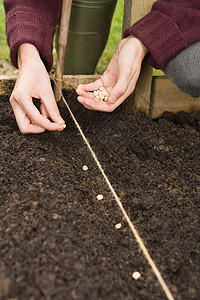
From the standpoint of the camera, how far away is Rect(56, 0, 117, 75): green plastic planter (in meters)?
1.83

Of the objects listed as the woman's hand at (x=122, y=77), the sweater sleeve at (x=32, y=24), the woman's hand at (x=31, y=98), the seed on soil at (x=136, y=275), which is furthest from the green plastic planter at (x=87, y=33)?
the seed on soil at (x=136, y=275)

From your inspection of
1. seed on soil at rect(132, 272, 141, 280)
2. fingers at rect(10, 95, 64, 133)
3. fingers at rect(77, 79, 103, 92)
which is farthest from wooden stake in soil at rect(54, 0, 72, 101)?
seed on soil at rect(132, 272, 141, 280)

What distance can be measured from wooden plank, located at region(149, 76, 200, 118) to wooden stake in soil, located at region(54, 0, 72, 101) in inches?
18.9

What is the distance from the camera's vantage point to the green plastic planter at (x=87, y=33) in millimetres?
1828

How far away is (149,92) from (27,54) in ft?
2.06

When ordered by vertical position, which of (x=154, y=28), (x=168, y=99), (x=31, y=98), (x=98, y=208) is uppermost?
(x=154, y=28)

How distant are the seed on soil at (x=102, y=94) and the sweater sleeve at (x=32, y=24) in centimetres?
26

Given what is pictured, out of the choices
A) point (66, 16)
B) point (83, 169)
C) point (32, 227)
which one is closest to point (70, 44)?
point (66, 16)

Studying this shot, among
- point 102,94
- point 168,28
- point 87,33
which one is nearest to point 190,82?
point 168,28

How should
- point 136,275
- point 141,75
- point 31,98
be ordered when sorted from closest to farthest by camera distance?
1. point 136,275
2. point 31,98
3. point 141,75

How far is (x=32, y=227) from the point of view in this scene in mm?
911

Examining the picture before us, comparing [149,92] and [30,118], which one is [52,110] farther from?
[149,92]

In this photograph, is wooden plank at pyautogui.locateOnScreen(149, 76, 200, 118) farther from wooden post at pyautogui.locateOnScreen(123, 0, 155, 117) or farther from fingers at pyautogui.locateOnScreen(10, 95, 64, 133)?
fingers at pyautogui.locateOnScreen(10, 95, 64, 133)

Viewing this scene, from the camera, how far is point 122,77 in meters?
1.33
